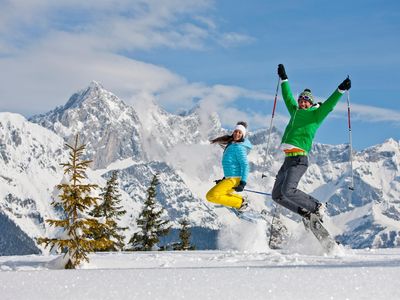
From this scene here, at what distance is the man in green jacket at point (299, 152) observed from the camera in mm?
10602

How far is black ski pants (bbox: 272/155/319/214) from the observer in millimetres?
10516

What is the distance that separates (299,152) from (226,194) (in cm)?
205

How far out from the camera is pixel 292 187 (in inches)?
412

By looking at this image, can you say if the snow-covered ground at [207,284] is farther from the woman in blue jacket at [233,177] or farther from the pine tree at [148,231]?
the pine tree at [148,231]

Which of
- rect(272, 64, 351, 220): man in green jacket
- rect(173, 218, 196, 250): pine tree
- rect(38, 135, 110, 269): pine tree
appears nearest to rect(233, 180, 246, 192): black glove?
rect(272, 64, 351, 220): man in green jacket

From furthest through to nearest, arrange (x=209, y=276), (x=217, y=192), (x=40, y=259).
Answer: (x=40, y=259)
(x=217, y=192)
(x=209, y=276)

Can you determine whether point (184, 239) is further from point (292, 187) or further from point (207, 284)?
point (207, 284)

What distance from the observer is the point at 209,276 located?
5.81 metres

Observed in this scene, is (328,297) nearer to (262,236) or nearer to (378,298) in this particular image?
(378,298)

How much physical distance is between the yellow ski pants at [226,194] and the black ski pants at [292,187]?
56.9 inches

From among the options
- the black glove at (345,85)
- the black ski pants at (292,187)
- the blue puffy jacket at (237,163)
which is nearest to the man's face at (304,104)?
the black glove at (345,85)

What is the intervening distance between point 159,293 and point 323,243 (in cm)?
→ 662

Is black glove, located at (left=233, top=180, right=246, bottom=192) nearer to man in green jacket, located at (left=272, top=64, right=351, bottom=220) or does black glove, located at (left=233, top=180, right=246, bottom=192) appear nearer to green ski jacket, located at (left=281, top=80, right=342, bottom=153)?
man in green jacket, located at (left=272, top=64, right=351, bottom=220)

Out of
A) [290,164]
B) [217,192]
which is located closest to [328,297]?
[290,164]
